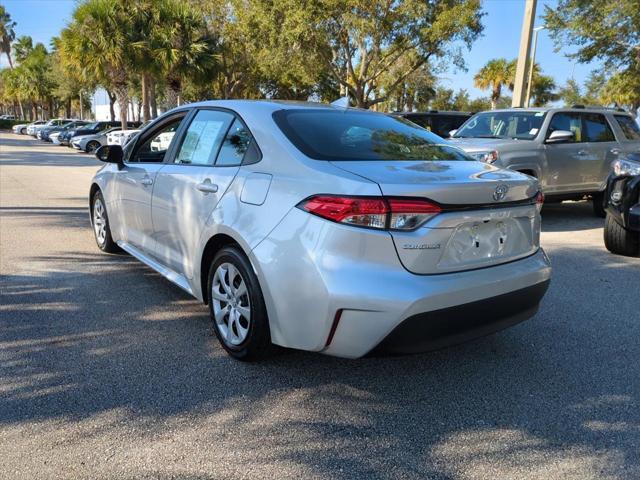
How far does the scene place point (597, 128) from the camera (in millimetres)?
9031

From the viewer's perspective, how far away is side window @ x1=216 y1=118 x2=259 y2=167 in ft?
11.0

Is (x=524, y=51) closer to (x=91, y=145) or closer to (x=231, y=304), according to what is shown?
(x=231, y=304)

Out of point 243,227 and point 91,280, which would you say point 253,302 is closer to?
point 243,227

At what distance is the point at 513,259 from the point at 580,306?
1.85 m

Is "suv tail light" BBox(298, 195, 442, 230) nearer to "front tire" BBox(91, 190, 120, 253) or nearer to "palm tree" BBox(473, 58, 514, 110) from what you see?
"front tire" BBox(91, 190, 120, 253)

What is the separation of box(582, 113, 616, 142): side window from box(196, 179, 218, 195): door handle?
741cm

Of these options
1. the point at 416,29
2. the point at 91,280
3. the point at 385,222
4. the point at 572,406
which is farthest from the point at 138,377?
the point at 416,29

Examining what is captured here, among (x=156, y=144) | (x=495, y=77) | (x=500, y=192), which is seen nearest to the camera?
(x=500, y=192)

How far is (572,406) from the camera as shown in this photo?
2949 mm

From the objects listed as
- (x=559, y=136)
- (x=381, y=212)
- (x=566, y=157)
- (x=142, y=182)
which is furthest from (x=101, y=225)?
(x=566, y=157)

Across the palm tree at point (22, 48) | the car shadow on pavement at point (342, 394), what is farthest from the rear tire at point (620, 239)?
the palm tree at point (22, 48)

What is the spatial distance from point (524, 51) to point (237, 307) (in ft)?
39.7

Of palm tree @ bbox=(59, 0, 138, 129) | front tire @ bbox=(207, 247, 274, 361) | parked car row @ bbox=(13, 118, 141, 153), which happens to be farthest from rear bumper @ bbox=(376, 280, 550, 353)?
palm tree @ bbox=(59, 0, 138, 129)

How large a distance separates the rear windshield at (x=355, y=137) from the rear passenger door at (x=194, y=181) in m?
0.35
